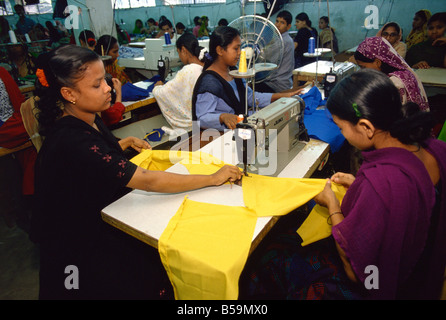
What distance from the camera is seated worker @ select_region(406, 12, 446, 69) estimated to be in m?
4.53

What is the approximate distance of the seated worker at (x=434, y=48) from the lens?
4527mm

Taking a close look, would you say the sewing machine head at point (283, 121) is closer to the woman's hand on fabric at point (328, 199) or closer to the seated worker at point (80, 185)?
the woman's hand on fabric at point (328, 199)

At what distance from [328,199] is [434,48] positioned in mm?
4806

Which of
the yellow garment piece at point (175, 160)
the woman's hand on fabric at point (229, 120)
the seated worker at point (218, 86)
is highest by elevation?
the seated worker at point (218, 86)

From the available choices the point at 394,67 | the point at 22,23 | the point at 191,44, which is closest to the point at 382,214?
the point at 394,67

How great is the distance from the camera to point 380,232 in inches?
43.9

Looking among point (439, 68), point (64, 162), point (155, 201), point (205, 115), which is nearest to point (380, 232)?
point (155, 201)

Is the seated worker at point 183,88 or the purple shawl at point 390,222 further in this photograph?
the seated worker at point 183,88

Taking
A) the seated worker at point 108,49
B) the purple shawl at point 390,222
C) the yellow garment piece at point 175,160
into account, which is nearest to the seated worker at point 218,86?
the yellow garment piece at point 175,160

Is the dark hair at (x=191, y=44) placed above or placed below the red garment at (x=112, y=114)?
above

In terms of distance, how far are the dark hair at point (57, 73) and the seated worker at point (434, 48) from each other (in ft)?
16.4

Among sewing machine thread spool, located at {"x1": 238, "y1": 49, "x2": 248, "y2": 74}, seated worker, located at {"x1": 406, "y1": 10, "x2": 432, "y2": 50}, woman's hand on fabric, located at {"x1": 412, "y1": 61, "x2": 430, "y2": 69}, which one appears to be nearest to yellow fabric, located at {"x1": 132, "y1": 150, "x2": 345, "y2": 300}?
sewing machine thread spool, located at {"x1": 238, "y1": 49, "x2": 248, "y2": 74}

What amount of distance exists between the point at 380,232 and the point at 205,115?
1.61 metres

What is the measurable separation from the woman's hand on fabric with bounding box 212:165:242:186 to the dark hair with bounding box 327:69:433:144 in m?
0.65
